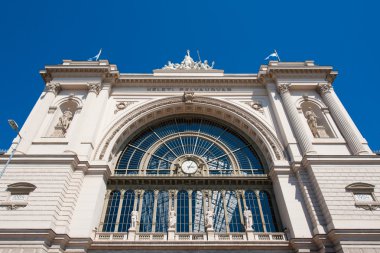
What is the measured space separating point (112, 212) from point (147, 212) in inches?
121

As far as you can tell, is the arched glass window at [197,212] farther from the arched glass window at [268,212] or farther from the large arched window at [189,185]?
the arched glass window at [268,212]

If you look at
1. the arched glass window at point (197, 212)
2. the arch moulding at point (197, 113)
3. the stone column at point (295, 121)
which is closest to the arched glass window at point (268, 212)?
the arch moulding at point (197, 113)

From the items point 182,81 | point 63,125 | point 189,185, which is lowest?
point 189,185

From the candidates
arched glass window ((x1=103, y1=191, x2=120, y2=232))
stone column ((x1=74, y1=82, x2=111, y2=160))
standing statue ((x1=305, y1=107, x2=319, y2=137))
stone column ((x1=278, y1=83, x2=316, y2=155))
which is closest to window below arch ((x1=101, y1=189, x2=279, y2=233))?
arched glass window ((x1=103, y1=191, x2=120, y2=232))

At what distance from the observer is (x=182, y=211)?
24578 mm

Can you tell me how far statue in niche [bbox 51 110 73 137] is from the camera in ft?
91.8

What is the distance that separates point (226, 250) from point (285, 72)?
71.4 feet

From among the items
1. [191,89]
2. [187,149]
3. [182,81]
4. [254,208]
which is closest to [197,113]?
[191,89]

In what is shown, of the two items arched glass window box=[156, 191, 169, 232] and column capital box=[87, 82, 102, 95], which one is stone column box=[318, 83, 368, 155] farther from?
column capital box=[87, 82, 102, 95]

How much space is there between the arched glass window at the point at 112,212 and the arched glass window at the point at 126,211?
59 centimetres

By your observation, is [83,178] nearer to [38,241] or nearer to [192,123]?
[38,241]

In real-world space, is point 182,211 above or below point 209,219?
above

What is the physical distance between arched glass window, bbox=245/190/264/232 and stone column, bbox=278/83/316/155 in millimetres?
6158

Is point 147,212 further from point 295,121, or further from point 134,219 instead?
point 295,121
